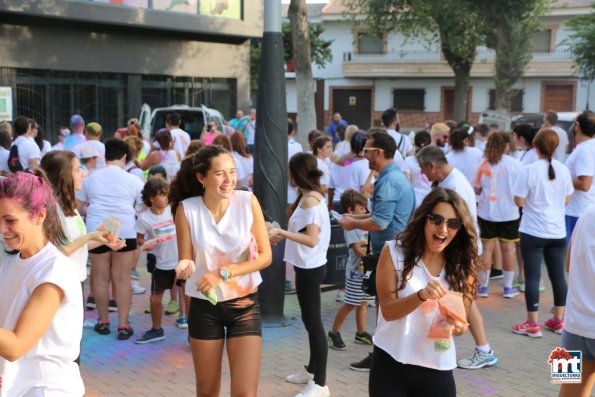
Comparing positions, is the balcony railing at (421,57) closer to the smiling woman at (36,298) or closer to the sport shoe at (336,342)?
the sport shoe at (336,342)

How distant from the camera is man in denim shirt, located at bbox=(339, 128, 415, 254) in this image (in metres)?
5.51

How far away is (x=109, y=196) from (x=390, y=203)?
296 cm

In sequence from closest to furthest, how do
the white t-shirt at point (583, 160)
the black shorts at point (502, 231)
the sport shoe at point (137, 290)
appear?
the white t-shirt at point (583, 160) < the black shorts at point (502, 231) < the sport shoe at point (137, 290)

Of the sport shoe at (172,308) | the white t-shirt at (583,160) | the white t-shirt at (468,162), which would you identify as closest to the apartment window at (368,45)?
the white t-shirt at (468,162)

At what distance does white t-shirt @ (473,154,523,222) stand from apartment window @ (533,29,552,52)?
3926 cm

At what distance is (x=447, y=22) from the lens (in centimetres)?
3203

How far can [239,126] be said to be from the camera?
17.9 meters

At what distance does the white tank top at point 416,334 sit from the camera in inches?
135

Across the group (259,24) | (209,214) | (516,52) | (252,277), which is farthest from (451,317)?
(516,52)

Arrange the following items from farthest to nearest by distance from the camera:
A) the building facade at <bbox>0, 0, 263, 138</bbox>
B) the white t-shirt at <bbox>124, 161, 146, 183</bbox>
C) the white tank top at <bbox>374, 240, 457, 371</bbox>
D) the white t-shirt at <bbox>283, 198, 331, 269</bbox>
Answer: the building facade at <bbox>0, 0, 263, 138</bbox>, the white t-shirt at <bbox>124, 161, 146, 183</bbox>, the white t-shirt at <bbox>283, 198, 331, 269</bbox>, the white tank top at <bbox>374, 240, 457, 371</bbox>

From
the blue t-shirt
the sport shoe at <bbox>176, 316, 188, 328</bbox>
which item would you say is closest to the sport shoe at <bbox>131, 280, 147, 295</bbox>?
the sport shoe at <bbox>176, 316, 188, 328</bbox>

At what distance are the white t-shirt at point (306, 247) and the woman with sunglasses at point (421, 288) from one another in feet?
6.22

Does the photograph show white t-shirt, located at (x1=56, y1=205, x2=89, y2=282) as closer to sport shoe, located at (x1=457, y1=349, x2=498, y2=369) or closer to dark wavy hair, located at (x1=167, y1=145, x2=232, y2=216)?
dark wavy hair, located at (x1=167, y1=145, x2=232, y2=216)

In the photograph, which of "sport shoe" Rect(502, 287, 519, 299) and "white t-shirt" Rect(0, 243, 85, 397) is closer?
"white t-shirt" Rect(0, 243, 85, 397)
